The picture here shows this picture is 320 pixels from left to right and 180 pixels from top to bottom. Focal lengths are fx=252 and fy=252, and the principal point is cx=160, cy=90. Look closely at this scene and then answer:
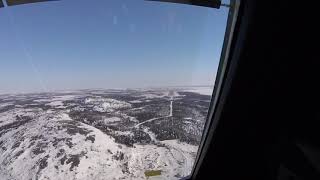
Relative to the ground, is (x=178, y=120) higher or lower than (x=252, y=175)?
higher

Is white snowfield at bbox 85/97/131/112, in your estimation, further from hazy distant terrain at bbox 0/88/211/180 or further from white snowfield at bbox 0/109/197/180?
white snowfield at bbox 0/109/197/180

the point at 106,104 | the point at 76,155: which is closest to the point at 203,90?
the point at 106,104

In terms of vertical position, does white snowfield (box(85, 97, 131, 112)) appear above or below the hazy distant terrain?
above

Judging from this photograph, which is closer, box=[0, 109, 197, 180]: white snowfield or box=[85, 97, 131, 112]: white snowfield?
box=[0, 109, 197, 180]: white snowfield

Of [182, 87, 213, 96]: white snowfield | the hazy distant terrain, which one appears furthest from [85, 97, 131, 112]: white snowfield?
[182, 87, 213, 96]: white snowfield

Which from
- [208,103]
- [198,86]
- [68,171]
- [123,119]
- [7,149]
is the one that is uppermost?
[198,86]

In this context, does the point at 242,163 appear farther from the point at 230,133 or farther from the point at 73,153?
the point at 73,153

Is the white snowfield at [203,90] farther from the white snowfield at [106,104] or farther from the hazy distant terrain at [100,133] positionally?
the white snowfield at [106,104]

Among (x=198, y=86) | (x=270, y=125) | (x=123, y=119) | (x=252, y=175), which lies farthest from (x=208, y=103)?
(x=123, y=119)
